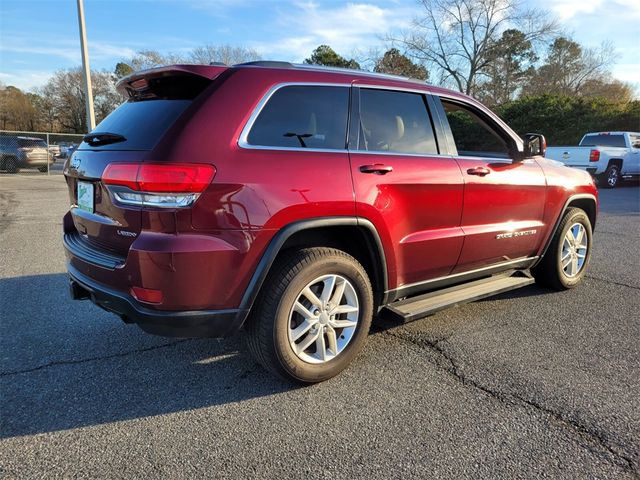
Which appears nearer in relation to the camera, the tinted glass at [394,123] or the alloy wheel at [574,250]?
the tinted glass at [394,123]

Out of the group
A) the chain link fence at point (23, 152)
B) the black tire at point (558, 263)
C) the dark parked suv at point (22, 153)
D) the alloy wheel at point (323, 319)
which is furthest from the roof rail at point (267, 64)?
the dark parked suv at point (22, 153)

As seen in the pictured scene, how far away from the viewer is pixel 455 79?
37125mm

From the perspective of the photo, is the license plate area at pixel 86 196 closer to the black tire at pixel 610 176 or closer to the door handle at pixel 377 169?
the door handle at pixel 377 169

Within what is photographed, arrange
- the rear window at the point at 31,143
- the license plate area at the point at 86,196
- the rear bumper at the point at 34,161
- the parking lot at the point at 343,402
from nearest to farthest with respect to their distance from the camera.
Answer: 1. the parking lot at the point at 343,402
2. the license plate area at the point at 86,196
3. the rear window at the point at 31,143
4. the rear bumper at the point at 34,161

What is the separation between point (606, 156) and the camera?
15.9 meters

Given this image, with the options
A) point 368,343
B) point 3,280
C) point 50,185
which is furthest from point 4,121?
point 368,343

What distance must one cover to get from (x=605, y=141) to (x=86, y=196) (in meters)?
18.6

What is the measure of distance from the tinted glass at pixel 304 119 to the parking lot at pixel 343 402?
1503 mm

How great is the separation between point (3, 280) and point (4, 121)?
6083 cm

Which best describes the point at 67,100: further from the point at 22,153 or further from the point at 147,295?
the point at 147,295

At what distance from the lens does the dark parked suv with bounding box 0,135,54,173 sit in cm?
1886

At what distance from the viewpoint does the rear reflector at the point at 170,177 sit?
7.96ft

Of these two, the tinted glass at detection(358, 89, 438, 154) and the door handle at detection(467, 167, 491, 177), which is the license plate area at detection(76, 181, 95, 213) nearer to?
the tinted glass at detection(358, 89, 438, 154)

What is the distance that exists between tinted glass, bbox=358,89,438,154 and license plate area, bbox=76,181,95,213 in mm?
1691
